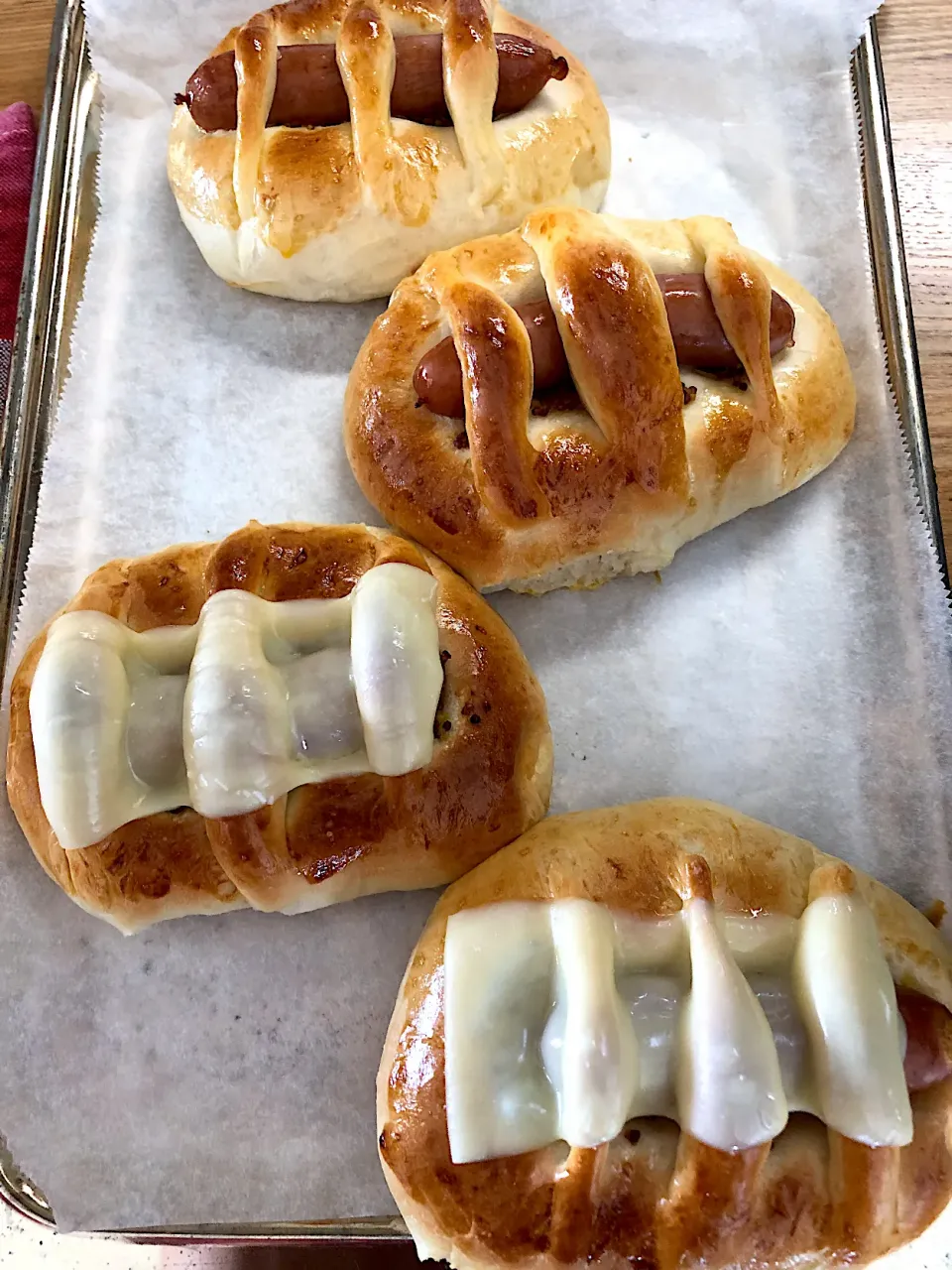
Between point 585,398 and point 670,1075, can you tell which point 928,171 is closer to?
point 585,398

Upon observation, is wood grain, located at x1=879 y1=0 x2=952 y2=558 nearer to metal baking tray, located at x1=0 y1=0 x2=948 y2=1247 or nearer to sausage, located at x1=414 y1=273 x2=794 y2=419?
metal baking tray, located at x1=0 y1=0 x2=948 y2=1247

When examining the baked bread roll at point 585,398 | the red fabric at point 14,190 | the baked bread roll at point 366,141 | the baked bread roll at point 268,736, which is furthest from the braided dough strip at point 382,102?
the baked bread roll at point 268,736

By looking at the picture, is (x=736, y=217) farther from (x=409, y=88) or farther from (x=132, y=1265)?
(x=132, y=1265)

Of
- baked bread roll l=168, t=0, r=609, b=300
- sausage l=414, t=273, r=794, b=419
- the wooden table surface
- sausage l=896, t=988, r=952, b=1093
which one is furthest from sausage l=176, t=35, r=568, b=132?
sausage l=896, t=988, r=952, b=1093

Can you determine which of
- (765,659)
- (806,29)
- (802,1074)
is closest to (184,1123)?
(802,1074)

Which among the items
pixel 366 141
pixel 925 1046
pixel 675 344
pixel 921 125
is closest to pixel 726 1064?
pixel 925 1046
